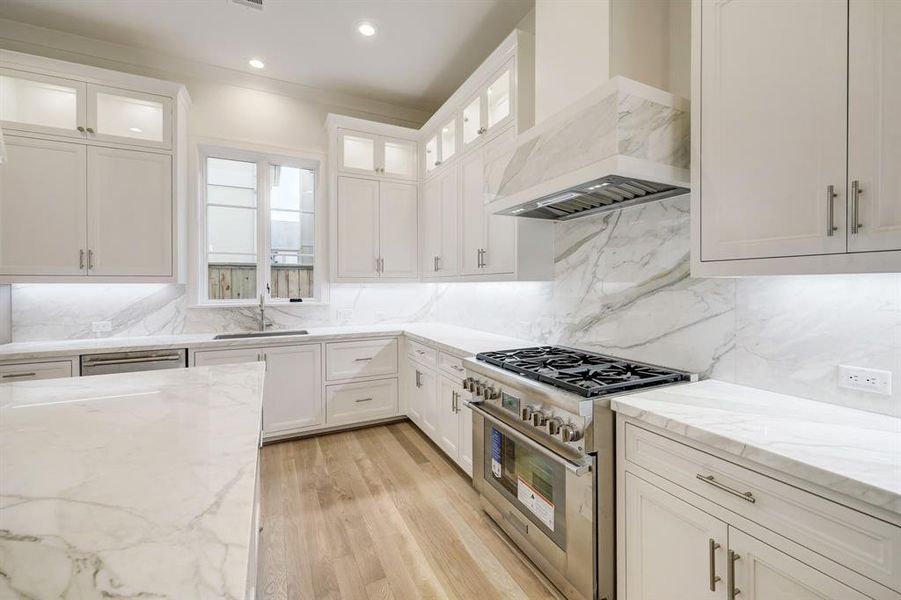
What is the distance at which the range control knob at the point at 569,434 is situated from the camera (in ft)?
5.04

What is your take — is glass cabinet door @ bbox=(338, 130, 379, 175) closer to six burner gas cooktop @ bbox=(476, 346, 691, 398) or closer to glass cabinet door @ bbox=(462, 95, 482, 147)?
glass cabinet door @ bbox=(462, 95, 482, 147)

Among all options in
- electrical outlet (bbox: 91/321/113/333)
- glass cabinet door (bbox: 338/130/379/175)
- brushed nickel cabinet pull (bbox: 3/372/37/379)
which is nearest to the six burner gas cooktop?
glass cabinet door (bbox: 338/130/379/175)

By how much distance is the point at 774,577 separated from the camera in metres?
1.07

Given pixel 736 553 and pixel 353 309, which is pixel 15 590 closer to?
pixel 736 553

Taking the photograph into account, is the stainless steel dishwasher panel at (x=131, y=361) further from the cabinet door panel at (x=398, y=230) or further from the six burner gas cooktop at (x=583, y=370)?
the six burner gas cooktop at (x=583, y=370)

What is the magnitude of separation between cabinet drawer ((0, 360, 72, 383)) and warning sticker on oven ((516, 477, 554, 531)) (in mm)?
3106

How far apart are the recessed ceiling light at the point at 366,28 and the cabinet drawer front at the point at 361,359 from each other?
2.52m

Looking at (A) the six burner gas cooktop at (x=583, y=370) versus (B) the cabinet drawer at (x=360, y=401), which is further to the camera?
(B) the cabinet drawer at (x=360, y=401)

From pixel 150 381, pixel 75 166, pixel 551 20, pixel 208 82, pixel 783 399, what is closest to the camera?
pixel 783 399

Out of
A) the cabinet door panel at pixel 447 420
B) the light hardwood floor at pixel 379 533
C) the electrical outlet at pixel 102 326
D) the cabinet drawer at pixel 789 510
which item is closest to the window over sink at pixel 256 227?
the electrical outlet at pixel 102 326

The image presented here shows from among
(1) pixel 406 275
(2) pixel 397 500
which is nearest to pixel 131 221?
(1) pixel 406 275

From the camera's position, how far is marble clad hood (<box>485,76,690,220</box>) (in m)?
1.50

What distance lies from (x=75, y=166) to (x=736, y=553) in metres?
4.34

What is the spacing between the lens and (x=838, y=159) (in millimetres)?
1122
